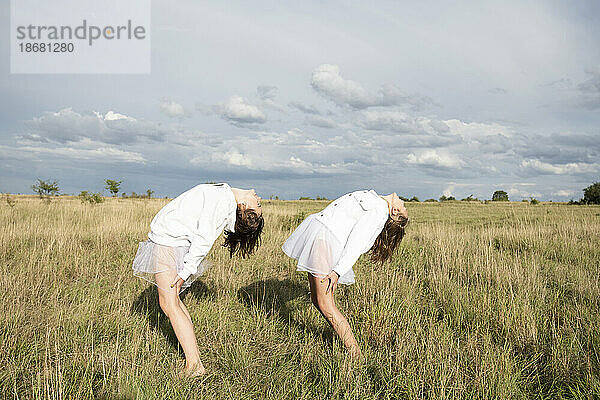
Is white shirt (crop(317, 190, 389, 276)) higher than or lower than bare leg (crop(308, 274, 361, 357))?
higher

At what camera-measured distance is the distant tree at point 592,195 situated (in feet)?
155

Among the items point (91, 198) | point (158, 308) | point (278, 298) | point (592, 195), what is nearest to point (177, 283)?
point (158, 308)

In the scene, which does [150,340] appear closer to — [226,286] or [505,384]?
[226,286]

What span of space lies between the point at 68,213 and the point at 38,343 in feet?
41.3

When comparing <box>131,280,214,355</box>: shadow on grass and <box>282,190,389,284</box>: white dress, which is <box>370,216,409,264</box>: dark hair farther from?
<box>131,280,214,355</box>: shadow on grass

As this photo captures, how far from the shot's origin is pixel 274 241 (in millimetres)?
9648

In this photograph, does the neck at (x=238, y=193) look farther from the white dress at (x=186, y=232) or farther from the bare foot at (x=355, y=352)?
the bare foot at (x=355, y=352)

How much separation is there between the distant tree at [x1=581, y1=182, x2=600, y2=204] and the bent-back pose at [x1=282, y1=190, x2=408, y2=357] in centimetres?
5351

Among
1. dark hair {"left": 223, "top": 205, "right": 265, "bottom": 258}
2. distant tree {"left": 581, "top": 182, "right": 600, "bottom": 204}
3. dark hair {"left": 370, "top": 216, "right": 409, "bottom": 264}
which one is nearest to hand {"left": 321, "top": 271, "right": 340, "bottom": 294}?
dark hair {"left": 370, "top": 216, "right": 409, "bottom": 264}

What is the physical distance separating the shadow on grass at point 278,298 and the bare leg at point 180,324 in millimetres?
1368

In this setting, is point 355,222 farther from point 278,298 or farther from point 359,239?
point 278,298

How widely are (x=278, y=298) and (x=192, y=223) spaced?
251 centimetres

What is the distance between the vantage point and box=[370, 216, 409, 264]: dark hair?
3.75 meters

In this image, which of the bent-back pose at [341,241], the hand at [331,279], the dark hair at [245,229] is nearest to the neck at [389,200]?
the bent-back pose at [341,241]
